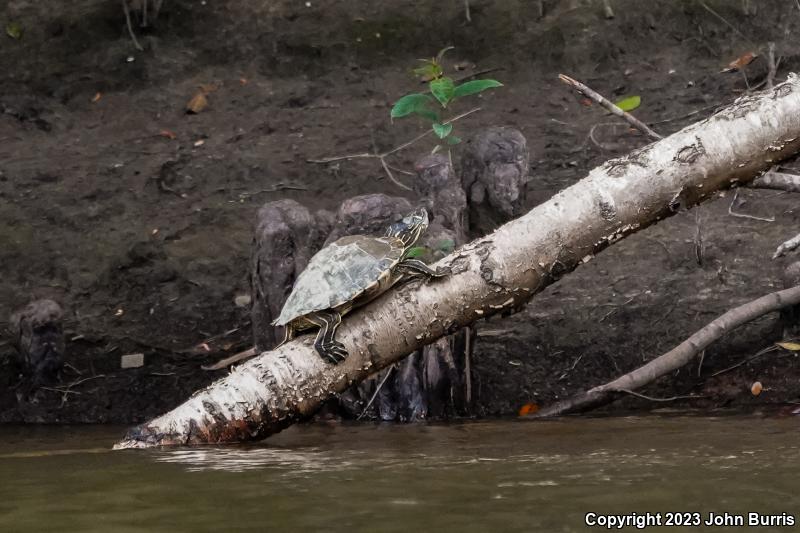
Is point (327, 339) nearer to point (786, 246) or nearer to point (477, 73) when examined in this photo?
point (786, 246)

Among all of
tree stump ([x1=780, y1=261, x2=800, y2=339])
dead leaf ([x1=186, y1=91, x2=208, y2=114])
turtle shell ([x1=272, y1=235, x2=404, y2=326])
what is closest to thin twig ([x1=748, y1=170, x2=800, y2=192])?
tree stump ([x1=780, y1=261, x2=800, y2=339])

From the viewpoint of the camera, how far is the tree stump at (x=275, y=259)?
224 inches

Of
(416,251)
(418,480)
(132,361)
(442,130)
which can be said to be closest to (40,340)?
(132,361)

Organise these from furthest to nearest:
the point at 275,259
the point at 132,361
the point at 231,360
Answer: the point at 132,361 < the point at 231,360 < the point at 275,259

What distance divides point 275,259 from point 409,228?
1103 millimetres

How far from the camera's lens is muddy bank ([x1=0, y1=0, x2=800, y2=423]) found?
6.14m

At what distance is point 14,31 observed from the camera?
10.9m

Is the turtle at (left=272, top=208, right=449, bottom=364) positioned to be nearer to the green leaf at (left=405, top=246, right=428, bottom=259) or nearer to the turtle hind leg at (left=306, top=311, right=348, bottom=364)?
the turtle hind leg at (left=306, top=311, right=348, bottom=364)

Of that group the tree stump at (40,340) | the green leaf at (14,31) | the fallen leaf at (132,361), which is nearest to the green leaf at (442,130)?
the fallen leaf at (132,361)

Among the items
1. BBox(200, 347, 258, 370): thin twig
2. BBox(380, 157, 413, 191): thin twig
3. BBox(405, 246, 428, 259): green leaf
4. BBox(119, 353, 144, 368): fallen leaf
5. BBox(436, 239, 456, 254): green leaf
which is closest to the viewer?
BBox(405, 246, 428, 259): green leaf

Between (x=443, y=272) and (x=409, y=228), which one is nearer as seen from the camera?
(x=443, y=272)

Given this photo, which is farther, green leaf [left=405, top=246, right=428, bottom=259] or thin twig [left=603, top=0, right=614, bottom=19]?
thin twig [left=603, top=0, right=614, bottom=19]

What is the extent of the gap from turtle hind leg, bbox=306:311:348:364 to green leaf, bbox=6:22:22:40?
25.6 feet

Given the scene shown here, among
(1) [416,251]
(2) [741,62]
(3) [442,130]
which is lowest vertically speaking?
(1) [416,251]
